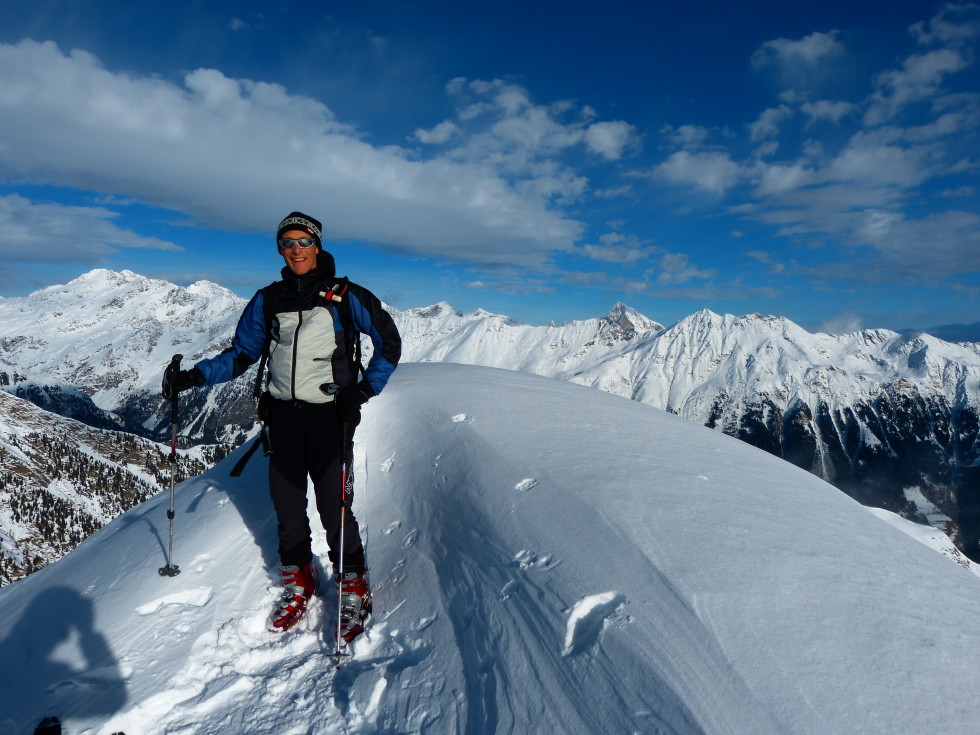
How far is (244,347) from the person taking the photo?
20.0 feet

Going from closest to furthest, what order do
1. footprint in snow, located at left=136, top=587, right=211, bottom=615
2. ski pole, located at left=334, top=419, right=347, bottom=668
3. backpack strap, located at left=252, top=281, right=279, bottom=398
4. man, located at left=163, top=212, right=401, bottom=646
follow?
ski pole, located at left=334, top=419, right=347, bottom=668 < footprint in snow, located at left=136, top=587, right=211, bottom=615 < man, located at left=163, top=212, right=401, bottom=646 < backpack strap, located at left=252, top=281, right=279, bottom=398

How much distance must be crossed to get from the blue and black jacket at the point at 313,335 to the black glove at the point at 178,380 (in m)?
0.11

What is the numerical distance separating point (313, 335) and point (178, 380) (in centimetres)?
200

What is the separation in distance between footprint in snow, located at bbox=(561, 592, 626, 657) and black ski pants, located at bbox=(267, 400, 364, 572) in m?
2.57

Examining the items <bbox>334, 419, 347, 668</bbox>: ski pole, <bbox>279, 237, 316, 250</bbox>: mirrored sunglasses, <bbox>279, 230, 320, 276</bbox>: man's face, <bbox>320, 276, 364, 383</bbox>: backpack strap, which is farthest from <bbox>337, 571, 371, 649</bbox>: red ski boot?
<bbox>279, 237, 316, 250</bbox>: mirrored sunglasses

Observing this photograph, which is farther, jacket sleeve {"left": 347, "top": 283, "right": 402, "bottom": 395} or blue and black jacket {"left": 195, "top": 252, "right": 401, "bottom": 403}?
jacket sleeve {"left": 347, "top": 283, "right": 402, "bottom": 395}

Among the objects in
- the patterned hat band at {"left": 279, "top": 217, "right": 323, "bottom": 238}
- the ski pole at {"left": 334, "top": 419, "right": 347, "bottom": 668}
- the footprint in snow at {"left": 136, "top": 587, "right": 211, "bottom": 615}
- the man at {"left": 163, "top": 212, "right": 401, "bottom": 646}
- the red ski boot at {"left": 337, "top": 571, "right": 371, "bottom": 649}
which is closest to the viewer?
the red ski boot at {"left": 337, "top": 571, "right": 371, "bottom": 649}

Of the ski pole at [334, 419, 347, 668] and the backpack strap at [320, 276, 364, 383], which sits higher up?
the backpack strap at [320, 276, 364, 383]

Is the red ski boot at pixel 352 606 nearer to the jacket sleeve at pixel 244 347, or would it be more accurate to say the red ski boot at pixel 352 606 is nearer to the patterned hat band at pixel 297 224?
the jacket sleeve at pixel 244 347

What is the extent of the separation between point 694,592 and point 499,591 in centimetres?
181

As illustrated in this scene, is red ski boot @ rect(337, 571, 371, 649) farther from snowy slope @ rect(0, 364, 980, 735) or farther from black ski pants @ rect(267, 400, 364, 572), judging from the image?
black ski pants @ rect(267, 400, 364, 572)

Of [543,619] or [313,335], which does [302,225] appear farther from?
[543,619]

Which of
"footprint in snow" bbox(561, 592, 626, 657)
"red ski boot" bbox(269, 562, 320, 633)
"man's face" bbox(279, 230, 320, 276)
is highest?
"man's face" bbox(279, 230, 320, 276)

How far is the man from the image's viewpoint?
556cm
